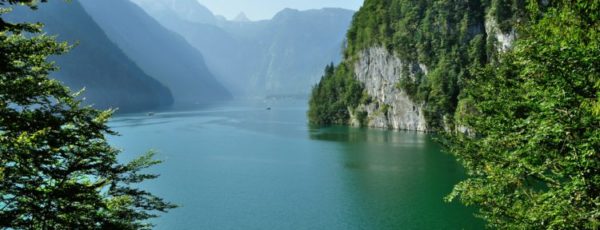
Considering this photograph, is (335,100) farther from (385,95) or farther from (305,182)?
(305,182)

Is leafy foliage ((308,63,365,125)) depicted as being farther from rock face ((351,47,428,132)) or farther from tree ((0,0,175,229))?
tree ((0,0,175,229))

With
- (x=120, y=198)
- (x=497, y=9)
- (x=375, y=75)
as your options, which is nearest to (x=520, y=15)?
(x=497, y=9)

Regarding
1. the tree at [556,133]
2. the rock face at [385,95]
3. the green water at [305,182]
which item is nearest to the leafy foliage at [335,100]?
the rock face at [385,95]

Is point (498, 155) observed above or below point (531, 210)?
above

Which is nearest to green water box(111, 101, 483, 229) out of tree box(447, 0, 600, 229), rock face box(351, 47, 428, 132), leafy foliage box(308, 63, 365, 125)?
rock face box(351, 47, 428, 132)

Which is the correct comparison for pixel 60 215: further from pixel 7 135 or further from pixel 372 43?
pixel 372 43

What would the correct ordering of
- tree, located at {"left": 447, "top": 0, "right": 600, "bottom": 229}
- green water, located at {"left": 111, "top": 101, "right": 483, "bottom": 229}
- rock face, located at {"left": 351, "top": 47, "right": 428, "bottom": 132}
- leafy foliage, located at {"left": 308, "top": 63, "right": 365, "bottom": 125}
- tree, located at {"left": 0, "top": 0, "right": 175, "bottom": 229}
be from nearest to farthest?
1. tree, located at {"left": 0, "top": 0, "right": 175, "bottom": 229}
2. tree, located at {"left": 447, "top": 0, "right": 600, "bottom": 229}
3. green water, located at {"left": 111, "top": 101, "right": 483, "bottom": 229}
4. rock face, located at {"left": 351, "top": 47, "right": 428, "bottom": 132}
5. leafy foliage, located at {"left": 308, "top": 63, "right": 365, "bottom": 125}

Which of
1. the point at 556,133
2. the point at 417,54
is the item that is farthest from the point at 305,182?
the point at 417,54
